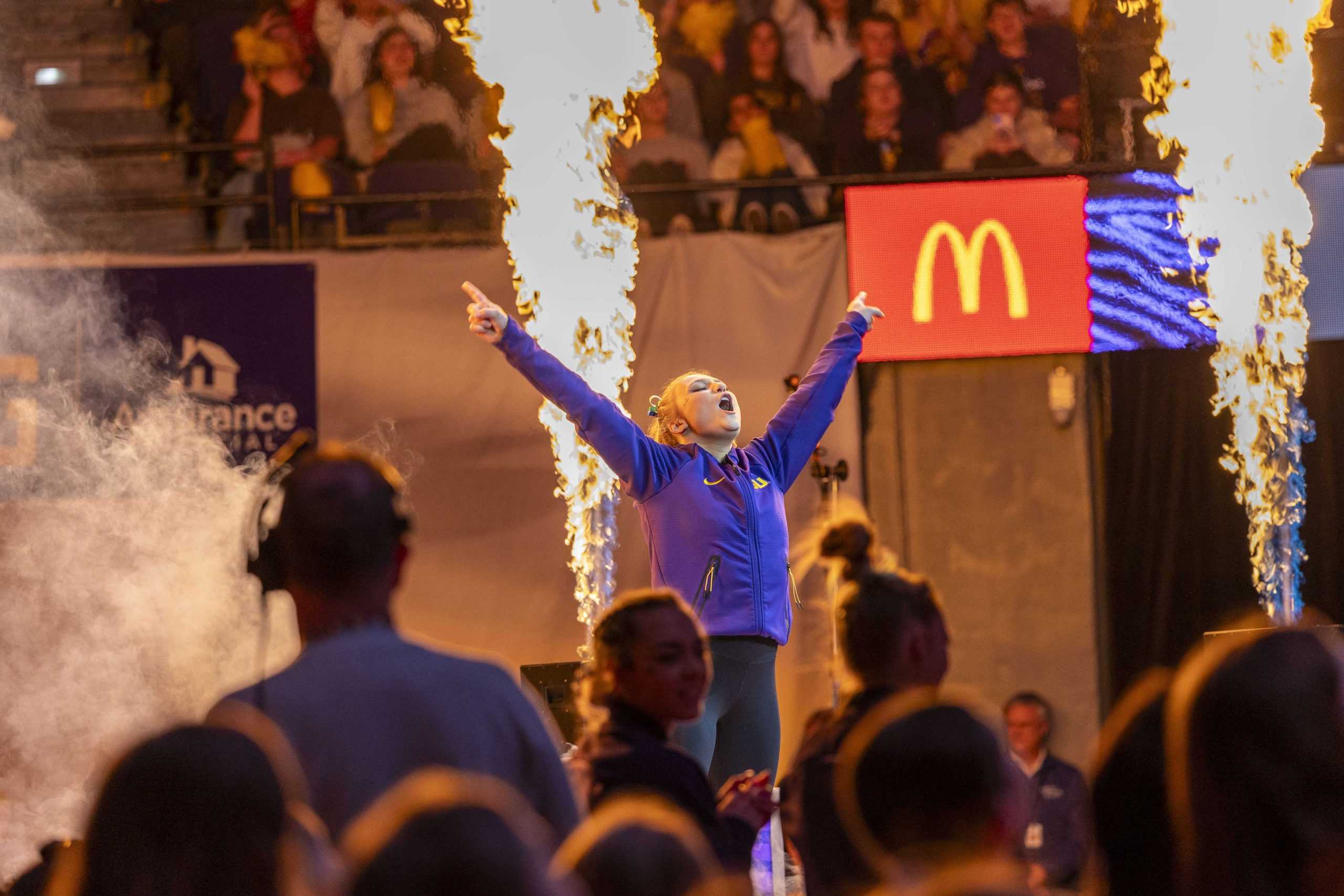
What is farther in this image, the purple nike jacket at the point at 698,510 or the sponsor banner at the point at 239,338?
the sponsor banner at the point at 239,338

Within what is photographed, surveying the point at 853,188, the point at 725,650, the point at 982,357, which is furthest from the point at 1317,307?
the point at 725,650

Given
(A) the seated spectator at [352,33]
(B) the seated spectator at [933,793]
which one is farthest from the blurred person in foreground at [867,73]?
(B) the seated spectator at [933,793]

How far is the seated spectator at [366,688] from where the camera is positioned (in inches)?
66.9

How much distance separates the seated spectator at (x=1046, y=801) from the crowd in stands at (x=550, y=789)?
2.04m

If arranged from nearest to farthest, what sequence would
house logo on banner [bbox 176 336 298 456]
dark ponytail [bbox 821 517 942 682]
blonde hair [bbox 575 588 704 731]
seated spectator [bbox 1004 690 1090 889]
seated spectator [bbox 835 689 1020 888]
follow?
1. seated spectator [bbox 835 689 1020 888]
2. blonde hair [bbox 575 588 704 731]
3. dark ponytail [bbox 821 517 942 682]
4. seated spectator [bbox 1004 690 1090 889]
5. house logo on banner [bbox 176 336 298 456]

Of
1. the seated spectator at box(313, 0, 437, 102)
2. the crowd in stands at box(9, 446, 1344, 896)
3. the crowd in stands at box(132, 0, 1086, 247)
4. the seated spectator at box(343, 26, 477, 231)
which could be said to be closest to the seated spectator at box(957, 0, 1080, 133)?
the crowd in stands at box(132, 0, 1086, 247)

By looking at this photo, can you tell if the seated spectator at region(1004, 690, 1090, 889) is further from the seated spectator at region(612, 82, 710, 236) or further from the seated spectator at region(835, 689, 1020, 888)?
the seated spectator at region(612, 82, 710, 236)

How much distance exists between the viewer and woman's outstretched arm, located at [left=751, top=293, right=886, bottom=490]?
4.20 metres

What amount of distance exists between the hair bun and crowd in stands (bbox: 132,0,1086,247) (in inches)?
166

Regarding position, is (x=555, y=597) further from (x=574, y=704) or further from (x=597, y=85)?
(x=597, y=85)

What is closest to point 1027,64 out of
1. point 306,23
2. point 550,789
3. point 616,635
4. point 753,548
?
point 306,23

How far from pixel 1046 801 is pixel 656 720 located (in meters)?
2.73

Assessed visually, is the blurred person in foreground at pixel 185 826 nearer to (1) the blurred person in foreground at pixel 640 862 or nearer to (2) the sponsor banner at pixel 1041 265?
(1) the blurred person in foreground at pixel 640 862

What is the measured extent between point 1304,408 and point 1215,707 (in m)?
6.12
